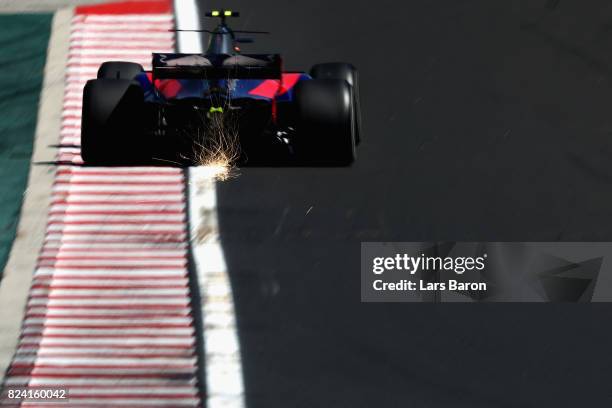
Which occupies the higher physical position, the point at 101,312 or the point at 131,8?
the point at 131,8

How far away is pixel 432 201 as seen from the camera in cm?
1616

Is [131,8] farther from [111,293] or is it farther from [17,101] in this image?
[111,293]

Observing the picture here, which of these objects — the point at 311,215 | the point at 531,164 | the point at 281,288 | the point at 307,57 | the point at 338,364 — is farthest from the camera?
the point at 307,57

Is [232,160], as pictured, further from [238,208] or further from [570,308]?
[570,308]

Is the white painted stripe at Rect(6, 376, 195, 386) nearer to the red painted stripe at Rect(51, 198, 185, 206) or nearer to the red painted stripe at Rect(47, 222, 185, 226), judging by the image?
the red painted stripe at Rect(47, 222, 185, 226)

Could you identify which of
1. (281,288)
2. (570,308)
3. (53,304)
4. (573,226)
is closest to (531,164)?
(573,226)

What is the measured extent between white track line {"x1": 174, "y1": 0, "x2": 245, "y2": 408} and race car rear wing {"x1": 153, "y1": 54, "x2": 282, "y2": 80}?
1829 millimetres

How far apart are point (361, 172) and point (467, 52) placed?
4.20 m

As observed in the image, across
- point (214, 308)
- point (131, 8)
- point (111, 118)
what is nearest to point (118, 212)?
point (111, 118)

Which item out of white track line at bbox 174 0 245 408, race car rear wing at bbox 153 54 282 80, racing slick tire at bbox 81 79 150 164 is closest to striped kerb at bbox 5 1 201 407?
white track line at bbox 174 0 245 408

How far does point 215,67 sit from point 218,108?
487 millimetres

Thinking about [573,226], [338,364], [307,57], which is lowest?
[338,364]

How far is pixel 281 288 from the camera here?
14547mm

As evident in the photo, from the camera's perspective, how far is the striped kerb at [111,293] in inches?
520
